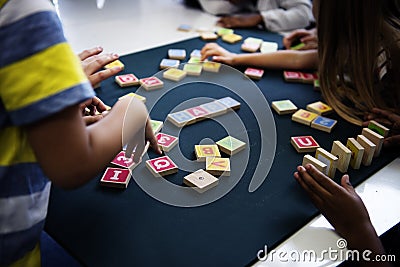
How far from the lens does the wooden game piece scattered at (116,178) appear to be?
80cm

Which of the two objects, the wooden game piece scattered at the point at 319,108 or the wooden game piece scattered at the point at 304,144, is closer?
the wooden game piece scattered at the point at 304,144

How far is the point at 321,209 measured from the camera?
761 millimetres

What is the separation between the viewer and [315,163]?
847 mm

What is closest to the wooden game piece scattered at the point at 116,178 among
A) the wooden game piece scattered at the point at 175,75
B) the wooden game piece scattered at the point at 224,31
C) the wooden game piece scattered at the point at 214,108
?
the wooden game piece scattered at the point at 214,108

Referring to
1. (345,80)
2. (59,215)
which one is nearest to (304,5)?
(345,80)

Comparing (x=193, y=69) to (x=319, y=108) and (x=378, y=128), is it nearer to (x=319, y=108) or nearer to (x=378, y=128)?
(x=319, y=108)

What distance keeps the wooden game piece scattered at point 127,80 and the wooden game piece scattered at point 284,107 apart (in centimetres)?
35

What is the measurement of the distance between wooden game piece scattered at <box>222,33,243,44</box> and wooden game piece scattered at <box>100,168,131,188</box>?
76 cm

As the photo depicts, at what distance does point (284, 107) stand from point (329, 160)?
248mm

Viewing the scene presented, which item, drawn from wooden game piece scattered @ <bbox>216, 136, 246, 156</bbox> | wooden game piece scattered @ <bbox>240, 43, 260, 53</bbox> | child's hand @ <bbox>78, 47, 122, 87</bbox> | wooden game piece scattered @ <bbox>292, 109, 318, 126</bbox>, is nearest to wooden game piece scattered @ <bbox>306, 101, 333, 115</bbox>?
wooden game piece scattered @ <bbox>292, 109, 318, 126</bbox>

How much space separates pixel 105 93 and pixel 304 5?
2.97 ft

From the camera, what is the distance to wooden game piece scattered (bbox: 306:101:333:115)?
1075mm

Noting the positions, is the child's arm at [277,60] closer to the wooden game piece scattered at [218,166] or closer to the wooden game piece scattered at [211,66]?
the wooden game piece scattered at [211,66]

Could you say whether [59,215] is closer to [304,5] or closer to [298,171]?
[298,171]
